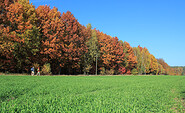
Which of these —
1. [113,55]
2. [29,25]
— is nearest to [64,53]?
[29,25]

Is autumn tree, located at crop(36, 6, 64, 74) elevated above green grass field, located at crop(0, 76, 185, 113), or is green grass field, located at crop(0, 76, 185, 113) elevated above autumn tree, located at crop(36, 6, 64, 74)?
autumn tree, located at crop(36, 6, 64, 74)

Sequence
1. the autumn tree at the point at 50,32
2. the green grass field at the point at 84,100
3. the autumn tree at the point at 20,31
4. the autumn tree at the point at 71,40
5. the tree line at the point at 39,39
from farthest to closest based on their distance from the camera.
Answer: the autumn tree at the point at 71,40 < the autumn tree at the point at 50,32 < the tree line at the point at 39,39 < the autumn tree at the point at 20,31 < the green grass field at the point at 84,100

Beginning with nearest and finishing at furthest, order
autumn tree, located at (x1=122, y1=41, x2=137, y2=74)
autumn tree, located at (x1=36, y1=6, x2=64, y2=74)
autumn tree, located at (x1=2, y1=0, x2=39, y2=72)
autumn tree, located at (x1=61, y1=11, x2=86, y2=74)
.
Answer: autumn tree, located at (x1=2, y1=0, x2=39, y2=72) → autumn tree, located at (x1=36, y1=6, x2=64, y2=74) → autumn tree, located at (x1=61, y1=11, x2=86, y2=74) → autumn tree, located at (x1=122, y1=41, x2=137, y2=74)

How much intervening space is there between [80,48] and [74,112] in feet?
110

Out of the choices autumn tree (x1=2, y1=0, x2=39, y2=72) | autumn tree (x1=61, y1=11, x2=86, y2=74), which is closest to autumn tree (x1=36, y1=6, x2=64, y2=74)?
autumn tree (x1=61, y1=11, x2=86, y2=74)

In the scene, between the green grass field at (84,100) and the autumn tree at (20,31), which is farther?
the autumn tree at (20,31)

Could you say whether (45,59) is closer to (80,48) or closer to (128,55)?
(80,48)

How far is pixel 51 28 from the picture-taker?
3297cm

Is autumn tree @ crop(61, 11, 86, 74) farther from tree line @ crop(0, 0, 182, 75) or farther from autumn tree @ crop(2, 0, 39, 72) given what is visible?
autumn tree @ crop(2, 0, 39, 72)

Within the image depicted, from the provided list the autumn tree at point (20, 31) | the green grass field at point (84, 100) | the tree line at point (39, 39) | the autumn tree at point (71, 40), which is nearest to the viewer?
the green grass field at point (84, 100)

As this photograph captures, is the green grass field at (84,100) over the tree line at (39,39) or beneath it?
beneath

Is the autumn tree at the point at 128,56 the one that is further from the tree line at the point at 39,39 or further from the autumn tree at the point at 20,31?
the autumn tree at the point at 20,31

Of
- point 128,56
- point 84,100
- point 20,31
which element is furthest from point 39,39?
point 128,56

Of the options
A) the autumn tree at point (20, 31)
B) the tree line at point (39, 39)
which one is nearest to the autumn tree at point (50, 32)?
the tree line at point (39, 39)
